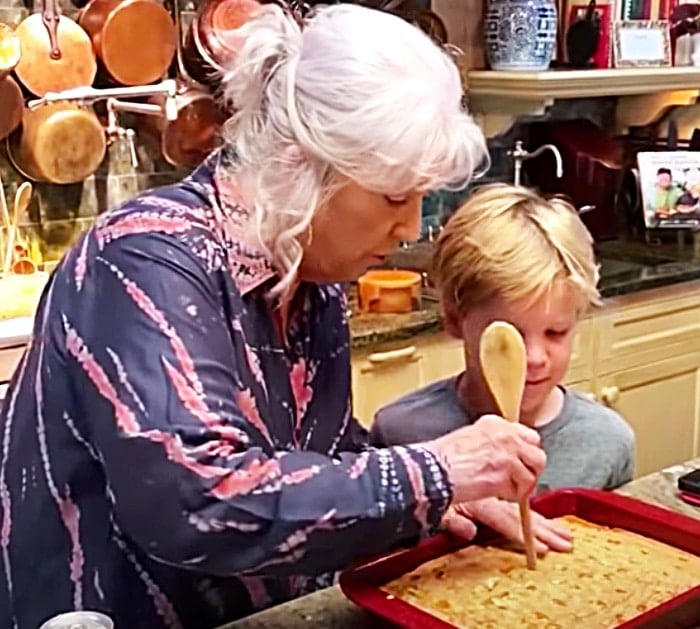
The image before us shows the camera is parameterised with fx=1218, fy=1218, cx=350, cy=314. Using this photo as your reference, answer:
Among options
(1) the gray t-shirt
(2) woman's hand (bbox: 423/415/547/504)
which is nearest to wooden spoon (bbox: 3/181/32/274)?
(1) the gray t-shirt

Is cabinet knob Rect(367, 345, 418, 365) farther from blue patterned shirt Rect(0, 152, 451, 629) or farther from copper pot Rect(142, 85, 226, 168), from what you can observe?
blue patterned shirt Rect(0, 152, 451, 629)

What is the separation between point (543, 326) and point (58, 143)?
140cm

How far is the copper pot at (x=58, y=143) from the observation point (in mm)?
2623

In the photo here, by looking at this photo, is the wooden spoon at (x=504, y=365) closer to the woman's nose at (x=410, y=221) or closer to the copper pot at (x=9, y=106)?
the woman's nose at (x=410, y=221)

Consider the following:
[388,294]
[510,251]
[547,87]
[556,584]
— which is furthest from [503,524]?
[547,87]

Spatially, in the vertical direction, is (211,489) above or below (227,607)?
above

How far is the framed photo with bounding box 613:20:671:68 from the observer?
3.37 m

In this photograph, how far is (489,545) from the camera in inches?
51.3

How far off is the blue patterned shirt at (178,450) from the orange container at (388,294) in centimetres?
139

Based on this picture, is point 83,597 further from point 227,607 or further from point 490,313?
point 490,313

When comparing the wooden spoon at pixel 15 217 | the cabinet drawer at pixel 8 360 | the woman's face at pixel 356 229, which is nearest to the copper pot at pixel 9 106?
the wooden spoon at pixel 15 217

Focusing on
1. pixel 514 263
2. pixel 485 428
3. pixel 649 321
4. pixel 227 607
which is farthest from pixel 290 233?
pixel 649 321

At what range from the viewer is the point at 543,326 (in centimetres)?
164

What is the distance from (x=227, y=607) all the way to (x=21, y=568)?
0.70ft
